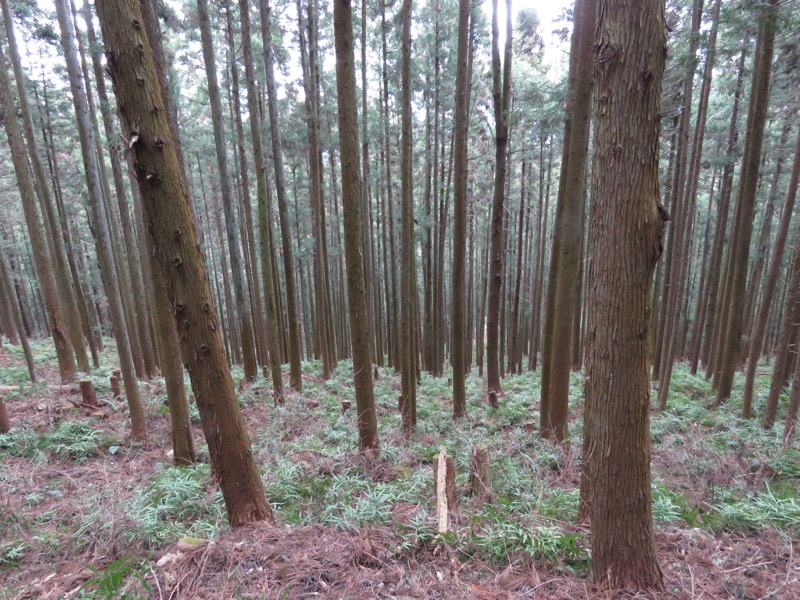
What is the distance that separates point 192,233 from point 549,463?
4.98 m

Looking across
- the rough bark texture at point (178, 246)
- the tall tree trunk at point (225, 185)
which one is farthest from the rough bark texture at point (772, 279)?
the tall tree trunk at point (225, 185)

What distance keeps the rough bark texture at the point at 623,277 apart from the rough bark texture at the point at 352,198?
2.83 m

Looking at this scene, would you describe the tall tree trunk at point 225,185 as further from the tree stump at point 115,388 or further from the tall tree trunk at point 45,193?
the tall tree trunk at point 45,193

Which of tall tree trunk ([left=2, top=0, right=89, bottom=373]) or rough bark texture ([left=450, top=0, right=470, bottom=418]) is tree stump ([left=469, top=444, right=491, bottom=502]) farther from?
tall tree trunk ([left=2, top=0, right=89, bottom=373])

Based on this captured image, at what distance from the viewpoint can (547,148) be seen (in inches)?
649

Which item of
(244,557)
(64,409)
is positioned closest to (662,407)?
(244,557)

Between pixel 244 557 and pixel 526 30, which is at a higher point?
pixel 526 30

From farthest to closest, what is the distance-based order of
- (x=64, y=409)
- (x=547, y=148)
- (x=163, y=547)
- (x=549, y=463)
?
(x=547, y=148)
(x=64, y=409)
(x=549, y=463)
(x=163, y=547)

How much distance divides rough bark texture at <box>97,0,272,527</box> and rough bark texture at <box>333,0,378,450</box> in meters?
1.84

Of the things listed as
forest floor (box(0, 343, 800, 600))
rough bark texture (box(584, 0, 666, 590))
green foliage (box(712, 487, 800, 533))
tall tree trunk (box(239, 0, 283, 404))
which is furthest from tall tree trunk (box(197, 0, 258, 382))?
green foliage (box(712, 487, 800, 533))

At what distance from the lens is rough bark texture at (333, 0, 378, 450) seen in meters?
4.03

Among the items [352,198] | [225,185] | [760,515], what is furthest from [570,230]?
[225,185]

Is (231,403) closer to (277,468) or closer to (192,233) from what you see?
(192,233)

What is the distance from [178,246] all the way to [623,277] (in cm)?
294
